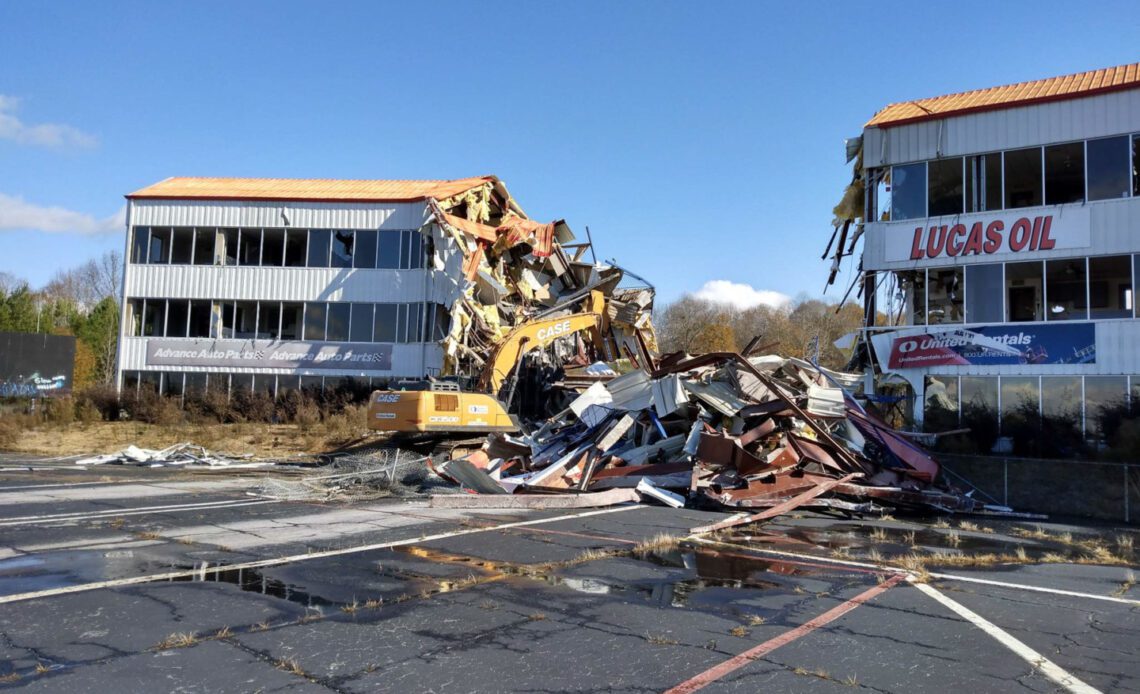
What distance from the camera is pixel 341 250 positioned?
112ft

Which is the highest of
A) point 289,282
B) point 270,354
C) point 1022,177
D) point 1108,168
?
point 1022,177

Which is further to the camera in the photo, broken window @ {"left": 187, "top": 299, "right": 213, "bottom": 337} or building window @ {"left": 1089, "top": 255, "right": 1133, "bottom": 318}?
broken window @ {"left": 187, "top": 299, "right": 213, "bottom": 337}

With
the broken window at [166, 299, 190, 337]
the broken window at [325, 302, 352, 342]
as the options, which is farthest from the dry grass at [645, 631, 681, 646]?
the broken window at [166, 299, 190, 337]

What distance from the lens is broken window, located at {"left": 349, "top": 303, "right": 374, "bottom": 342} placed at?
33.4 m

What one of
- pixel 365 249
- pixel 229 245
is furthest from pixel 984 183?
pixel 229 245

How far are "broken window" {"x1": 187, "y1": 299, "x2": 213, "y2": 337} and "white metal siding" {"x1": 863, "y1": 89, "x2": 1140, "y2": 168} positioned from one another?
27548 mm

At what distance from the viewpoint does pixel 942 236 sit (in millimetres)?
24391

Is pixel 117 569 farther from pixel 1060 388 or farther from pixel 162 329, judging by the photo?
pixel 162 329

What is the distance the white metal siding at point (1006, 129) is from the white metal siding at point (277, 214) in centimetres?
1780

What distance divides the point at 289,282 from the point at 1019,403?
91.3 feet

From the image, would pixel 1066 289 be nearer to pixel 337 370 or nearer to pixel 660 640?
pixel 660 640

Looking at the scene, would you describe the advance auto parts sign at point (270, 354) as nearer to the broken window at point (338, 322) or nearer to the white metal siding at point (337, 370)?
the white metal siding at point (337, 370)

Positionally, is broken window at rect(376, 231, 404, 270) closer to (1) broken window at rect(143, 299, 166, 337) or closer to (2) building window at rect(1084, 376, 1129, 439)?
(1) broken window at rect(143, 299, 166, 337)

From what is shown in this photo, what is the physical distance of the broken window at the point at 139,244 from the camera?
35438mm
